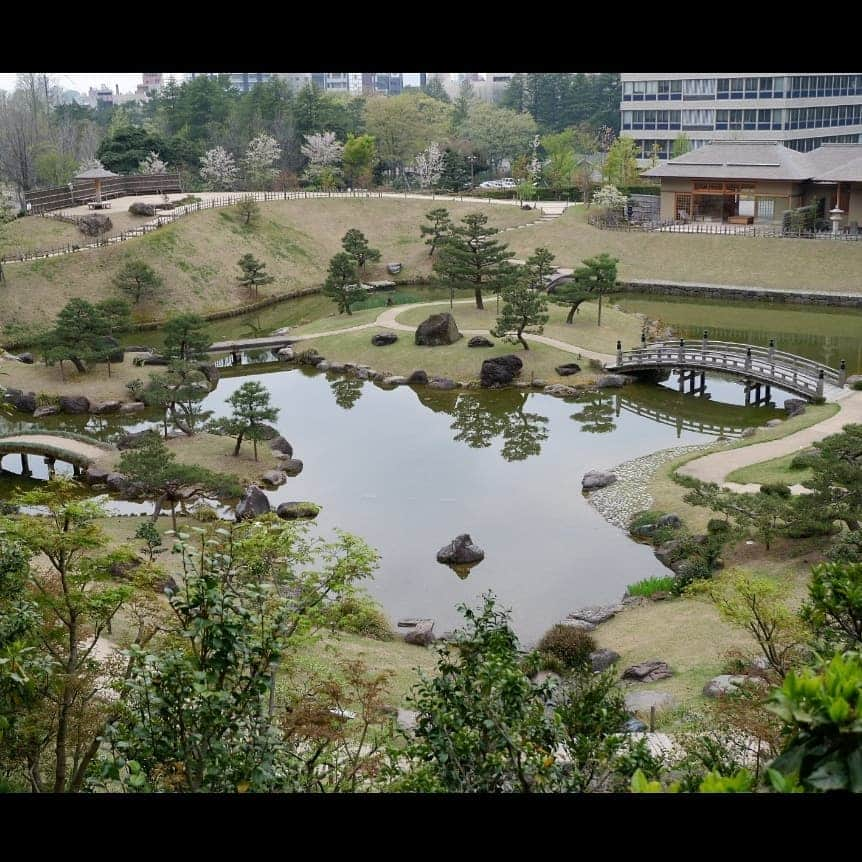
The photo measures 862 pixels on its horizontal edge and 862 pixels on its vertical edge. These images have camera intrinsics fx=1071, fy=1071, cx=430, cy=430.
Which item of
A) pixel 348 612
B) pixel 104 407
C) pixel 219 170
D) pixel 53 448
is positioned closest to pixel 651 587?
pixel 348 612

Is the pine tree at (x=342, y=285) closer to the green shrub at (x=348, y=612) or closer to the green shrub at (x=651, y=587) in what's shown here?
the green shrub at (x=651, y=587)

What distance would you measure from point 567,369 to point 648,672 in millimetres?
16562

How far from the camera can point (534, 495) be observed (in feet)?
71.6

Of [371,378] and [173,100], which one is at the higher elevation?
[173,100]

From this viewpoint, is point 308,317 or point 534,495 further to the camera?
point 308,317

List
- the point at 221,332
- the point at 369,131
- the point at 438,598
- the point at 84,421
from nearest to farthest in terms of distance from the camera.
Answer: the point at 438,598
the point at 84,421
the point at 221,332
the point at 369,131

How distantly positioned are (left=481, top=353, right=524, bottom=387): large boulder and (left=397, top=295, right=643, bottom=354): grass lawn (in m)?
1.98

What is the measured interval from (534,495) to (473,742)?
603 inches

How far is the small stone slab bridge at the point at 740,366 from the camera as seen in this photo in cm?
2661

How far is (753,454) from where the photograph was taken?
22.3 meters

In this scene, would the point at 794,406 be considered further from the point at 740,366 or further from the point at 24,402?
the point at 24,402
